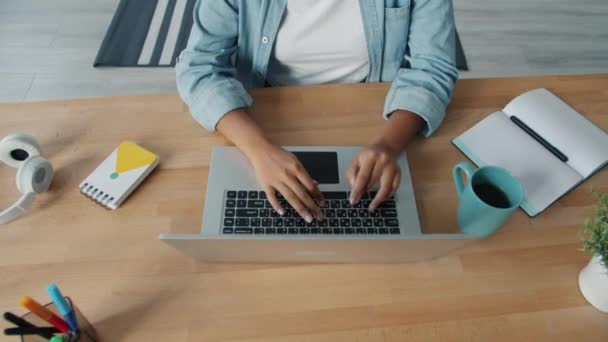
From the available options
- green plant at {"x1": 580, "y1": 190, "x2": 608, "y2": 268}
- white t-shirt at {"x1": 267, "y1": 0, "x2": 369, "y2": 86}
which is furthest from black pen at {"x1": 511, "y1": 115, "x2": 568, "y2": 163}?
white t-shirt at {"x1": 267, "y1": 0, "x2": 369, "y2": 86}

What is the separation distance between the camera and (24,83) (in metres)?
1.77

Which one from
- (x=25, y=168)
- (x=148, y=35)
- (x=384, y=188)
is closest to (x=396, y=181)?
(x=384, y=188)

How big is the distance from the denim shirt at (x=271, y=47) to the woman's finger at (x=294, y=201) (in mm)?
212

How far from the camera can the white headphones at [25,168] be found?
0.65 m

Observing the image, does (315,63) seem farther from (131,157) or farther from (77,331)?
(77,331)

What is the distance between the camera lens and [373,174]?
66cm

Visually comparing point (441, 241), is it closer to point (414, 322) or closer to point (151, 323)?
point (414, 322)

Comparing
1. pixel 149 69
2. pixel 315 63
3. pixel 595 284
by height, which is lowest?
pixel 149 69

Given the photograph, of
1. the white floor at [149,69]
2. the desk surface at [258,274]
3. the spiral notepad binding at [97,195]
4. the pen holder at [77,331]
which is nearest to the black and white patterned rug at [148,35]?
the white floor at [149,69]

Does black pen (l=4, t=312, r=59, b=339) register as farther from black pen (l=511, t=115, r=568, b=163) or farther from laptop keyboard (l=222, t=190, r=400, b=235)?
black pen (l=511, t=115, r=568, b=163)

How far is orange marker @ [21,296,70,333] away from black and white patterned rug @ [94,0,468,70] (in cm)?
154

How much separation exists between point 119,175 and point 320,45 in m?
0.52

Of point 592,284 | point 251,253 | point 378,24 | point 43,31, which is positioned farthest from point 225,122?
point 43,31

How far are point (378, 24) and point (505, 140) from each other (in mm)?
359
